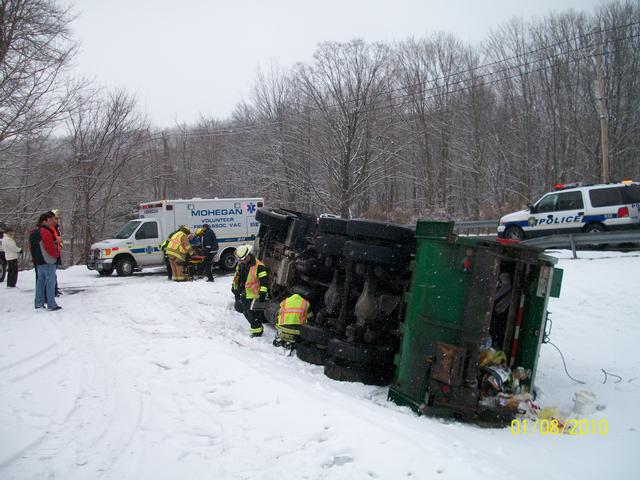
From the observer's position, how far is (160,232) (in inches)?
602

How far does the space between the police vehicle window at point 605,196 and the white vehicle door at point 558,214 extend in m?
0.34

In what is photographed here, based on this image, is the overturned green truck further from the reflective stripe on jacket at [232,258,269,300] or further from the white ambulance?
the white ambulance

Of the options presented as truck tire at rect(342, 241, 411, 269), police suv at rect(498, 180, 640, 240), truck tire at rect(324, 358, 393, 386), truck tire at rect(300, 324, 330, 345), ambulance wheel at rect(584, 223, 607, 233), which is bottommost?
truck tire at rect(324, 358, 393, 386)

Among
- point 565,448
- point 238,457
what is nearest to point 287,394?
point 238,457

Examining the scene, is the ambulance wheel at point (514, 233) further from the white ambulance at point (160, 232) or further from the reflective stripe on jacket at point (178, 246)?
the reflective stripe on jacket at point (178, 246)

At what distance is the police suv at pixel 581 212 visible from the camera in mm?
12641

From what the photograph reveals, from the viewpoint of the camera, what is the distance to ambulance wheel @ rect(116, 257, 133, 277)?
14.8 meters

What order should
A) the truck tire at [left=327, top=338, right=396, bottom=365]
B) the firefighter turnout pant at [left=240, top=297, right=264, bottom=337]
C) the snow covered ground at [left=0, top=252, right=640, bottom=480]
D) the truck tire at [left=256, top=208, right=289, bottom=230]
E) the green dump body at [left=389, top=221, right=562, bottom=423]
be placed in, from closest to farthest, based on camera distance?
the snow covered ground at [left=0, top=252, right=640, bottom=480] → the green dump body at [left=389, top=221, right=562, bottom=423] → the truck tire at [left=327, top=338, right=396, bottom=365] → the firefighter turnout pant at [left=240, top=297, right=264, bottom=337] → the truck tire at [left=256, top=208, right=289, bottom=230]

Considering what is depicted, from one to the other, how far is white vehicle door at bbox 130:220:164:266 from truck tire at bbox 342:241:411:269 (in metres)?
11.4

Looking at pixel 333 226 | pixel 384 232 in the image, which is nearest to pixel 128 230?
pixel 333 226

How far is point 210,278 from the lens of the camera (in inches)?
503

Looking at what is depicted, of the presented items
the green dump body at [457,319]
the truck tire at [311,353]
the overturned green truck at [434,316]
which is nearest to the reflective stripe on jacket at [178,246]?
the overturned green truck at [434,316]

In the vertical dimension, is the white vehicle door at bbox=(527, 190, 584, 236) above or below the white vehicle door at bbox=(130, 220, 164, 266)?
above
